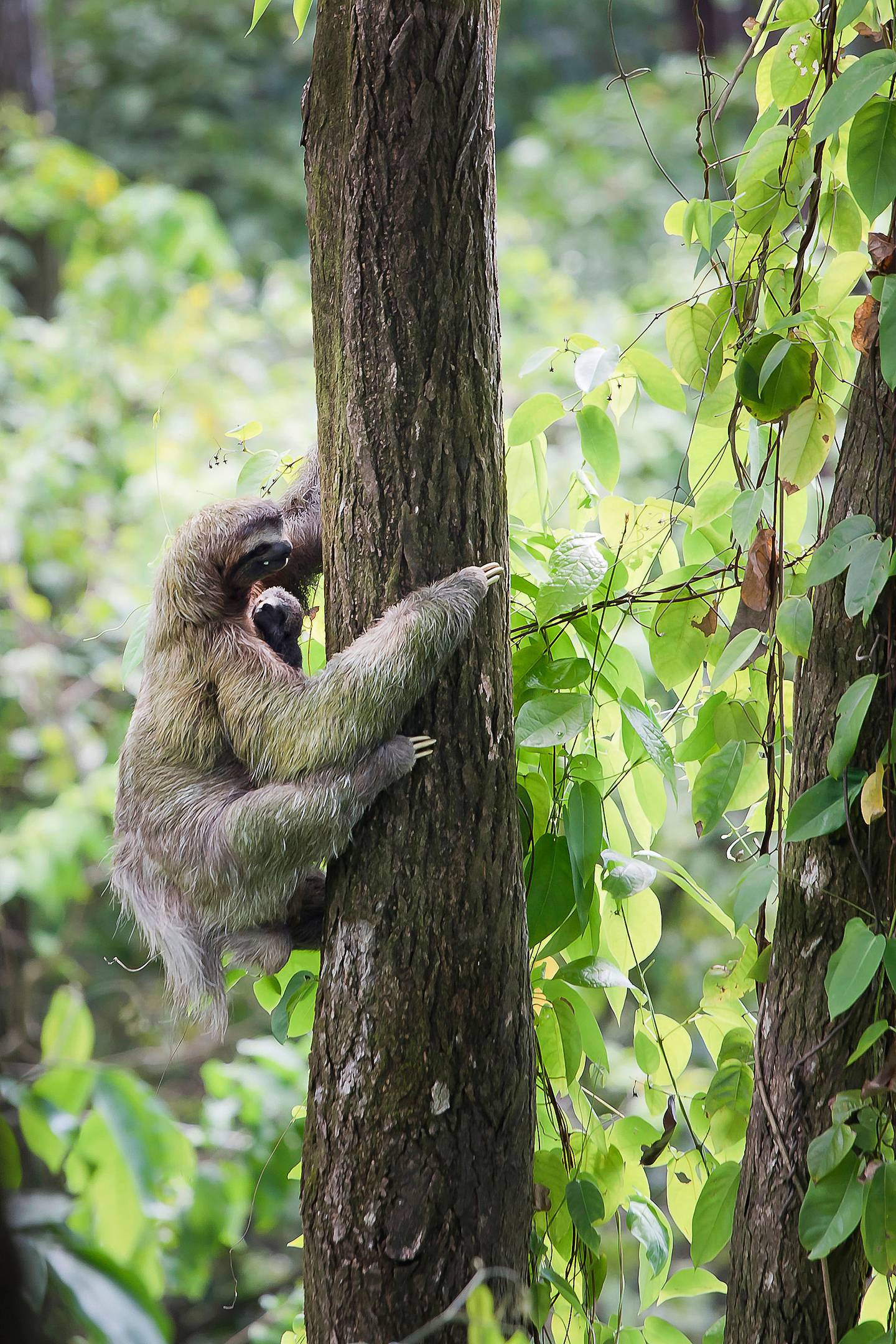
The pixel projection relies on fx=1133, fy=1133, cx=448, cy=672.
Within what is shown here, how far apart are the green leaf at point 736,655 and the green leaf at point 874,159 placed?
504 mm

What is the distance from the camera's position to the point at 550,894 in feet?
5.13

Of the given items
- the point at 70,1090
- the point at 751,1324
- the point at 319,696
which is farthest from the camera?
the point at 319,696

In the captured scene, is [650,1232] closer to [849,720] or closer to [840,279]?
[849,720]

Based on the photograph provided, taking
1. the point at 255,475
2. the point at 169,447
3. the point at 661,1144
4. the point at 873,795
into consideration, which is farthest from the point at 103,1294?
the point at 169,447

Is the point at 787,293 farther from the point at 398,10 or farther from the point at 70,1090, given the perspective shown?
the point at 70,1090

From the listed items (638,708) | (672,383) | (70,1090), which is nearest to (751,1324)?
(638,708)

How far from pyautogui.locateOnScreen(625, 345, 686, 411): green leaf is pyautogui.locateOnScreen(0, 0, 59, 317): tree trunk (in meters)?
5.07

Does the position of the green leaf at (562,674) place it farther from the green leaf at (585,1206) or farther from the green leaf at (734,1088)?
the green leaf at (585,1206)

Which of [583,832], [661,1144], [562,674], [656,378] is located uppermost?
[656,378]

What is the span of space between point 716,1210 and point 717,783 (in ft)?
1.82

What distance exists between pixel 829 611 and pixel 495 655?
42 cm

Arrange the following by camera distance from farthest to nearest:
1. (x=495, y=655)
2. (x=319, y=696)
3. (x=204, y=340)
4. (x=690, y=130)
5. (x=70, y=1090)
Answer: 1. (x=690, y=130)
2. (x=204, y=340)
3. (x=319, y=696)
4. (x=495, y=655)
5. (x=70, y=1090)

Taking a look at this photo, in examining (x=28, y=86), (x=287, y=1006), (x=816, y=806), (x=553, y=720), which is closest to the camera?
(x=816, y=806)

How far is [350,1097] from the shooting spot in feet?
4.42
